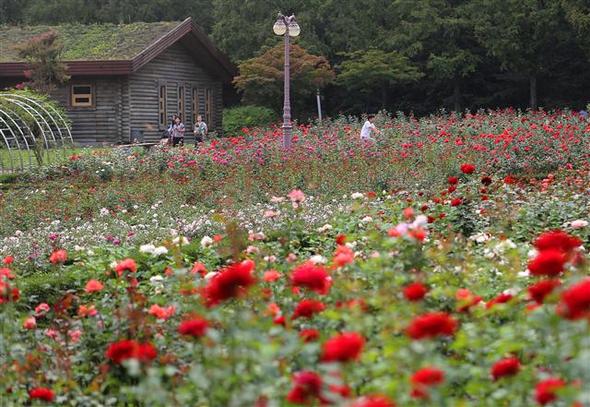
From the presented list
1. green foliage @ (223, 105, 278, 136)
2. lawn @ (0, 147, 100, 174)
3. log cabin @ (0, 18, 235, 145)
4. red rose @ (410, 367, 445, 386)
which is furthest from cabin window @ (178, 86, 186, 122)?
red rose @ (410, 367, 445, 386)

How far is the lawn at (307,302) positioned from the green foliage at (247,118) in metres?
23.4

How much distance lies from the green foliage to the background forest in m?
0.50

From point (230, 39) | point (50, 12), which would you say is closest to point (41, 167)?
point (230, 39)

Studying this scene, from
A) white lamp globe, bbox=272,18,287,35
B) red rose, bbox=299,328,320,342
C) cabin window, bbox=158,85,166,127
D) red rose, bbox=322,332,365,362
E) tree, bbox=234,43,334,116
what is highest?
white lamp globe, bbox=272,18,287,35

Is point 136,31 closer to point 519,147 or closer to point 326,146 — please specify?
point 326,146

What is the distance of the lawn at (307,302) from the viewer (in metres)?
2.92

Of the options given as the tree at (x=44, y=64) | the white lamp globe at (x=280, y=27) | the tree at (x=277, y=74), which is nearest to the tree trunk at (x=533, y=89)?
the tree at (x=277, y=74)

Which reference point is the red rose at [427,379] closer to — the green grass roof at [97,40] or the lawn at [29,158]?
the lawn at [29,158]

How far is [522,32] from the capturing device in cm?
3300

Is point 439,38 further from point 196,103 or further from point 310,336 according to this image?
point 310,336

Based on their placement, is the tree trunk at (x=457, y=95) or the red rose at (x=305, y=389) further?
the tree trunk at (x=457, y=95)

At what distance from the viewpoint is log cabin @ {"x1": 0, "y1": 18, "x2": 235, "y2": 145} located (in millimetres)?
29031

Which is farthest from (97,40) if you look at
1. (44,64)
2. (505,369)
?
(505,369)

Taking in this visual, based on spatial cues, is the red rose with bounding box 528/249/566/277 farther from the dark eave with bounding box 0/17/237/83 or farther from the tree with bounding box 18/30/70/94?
the dark eave with bounding box 0/17/237/83
